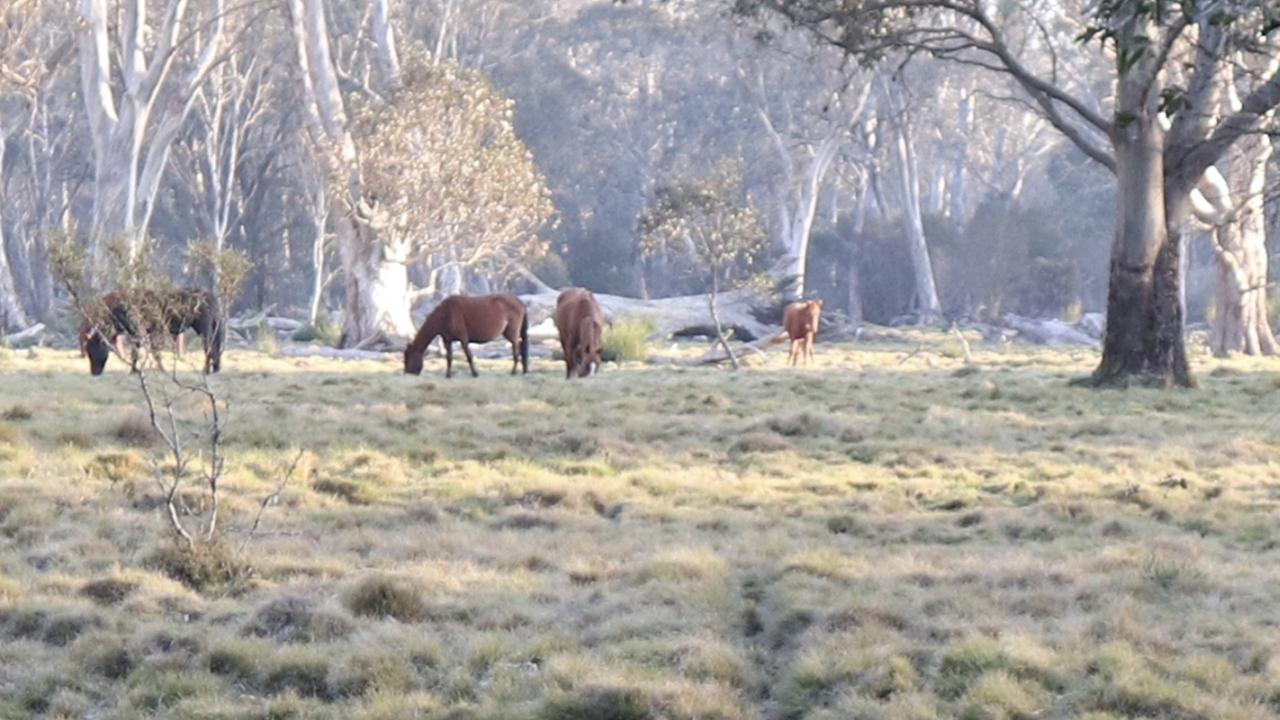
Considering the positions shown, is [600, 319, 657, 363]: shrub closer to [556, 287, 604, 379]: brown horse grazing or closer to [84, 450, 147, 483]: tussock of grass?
[556, 287, 604, 379]: brown horse grazing

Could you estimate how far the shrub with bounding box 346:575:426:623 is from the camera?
8383 millimetres

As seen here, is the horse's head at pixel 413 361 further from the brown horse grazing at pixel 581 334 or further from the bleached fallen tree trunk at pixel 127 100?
the bleached fallen tree trunk at pixel 127 100

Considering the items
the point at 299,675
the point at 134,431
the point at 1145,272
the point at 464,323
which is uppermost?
the point at 1145,272

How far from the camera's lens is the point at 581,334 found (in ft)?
75.9

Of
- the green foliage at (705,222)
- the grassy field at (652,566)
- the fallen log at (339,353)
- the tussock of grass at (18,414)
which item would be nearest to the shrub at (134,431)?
the grassy field at (652,566)

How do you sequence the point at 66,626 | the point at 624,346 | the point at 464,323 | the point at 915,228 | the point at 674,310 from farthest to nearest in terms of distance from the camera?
1. the point at 915,228
2. the point at 674,310
3. the point at 624,346
4. the point at 464,323
5. the point at 66,626

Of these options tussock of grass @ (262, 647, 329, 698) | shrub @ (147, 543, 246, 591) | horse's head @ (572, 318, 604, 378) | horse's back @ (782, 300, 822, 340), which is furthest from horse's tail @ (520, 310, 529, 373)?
tussock of grass @ (262, 647, 329, 698)

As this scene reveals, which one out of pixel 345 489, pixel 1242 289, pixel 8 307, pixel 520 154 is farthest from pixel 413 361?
pixel 8 307

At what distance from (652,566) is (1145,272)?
44.4ft

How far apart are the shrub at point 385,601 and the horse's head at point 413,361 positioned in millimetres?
15669

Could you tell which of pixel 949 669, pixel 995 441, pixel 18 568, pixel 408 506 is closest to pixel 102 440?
pixel 408 506

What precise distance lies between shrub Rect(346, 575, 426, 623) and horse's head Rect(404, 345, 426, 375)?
15669 mm

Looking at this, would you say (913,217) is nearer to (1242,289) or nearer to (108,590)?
(1242,289)

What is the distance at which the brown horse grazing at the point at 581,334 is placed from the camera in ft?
76.0
